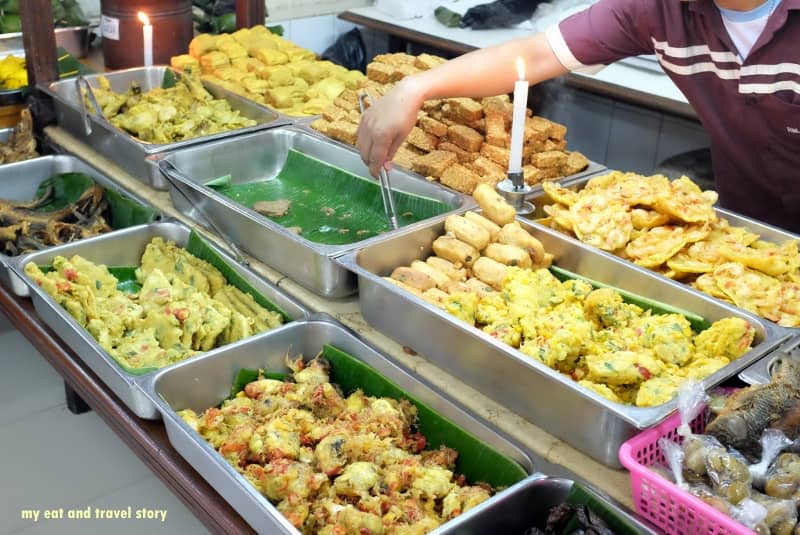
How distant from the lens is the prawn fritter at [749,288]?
5.83ft

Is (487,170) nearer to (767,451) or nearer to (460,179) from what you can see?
(460,179)

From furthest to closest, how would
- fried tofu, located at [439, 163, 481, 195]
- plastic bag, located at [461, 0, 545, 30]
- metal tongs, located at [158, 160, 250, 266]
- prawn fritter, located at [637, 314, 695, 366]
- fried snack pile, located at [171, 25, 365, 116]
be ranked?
plastic bag, located at [461, 0, 545, 30], fried snack pile, located at [171, 25, 365, 116], fried tofu, located at [439, 163, 481, 195], metal tongs, located at [158, 160, 250, 266], prawn fritter, located at [637, 314, 695, 366]

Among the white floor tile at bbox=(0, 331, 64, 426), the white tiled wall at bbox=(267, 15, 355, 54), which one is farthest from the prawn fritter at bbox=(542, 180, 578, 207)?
the white tiled wall at bbox=(267, 15, 355, 54)

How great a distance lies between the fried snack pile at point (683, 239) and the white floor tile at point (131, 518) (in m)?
1.58

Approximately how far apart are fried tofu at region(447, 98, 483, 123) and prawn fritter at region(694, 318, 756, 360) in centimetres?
125

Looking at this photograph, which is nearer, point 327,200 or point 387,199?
point 387,199

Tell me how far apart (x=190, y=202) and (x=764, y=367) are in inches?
64.7

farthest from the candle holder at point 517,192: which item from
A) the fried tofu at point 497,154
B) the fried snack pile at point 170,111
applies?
the fried snack pile at point 170,111

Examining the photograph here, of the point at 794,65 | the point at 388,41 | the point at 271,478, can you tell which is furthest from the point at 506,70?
the point at 388,41

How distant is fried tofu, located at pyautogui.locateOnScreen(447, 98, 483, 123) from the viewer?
2.64 meters

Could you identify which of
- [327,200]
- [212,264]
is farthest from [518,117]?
[212,264]

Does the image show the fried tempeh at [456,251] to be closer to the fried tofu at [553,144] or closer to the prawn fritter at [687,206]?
the prawn fritter at [687,206]

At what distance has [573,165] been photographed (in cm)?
258

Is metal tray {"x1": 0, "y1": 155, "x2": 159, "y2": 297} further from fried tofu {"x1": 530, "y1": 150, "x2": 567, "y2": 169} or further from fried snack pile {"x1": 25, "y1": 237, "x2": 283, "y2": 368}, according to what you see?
fried tofu {"x1": 530, "y1": 150, "x2": 567, "y2": 169}
